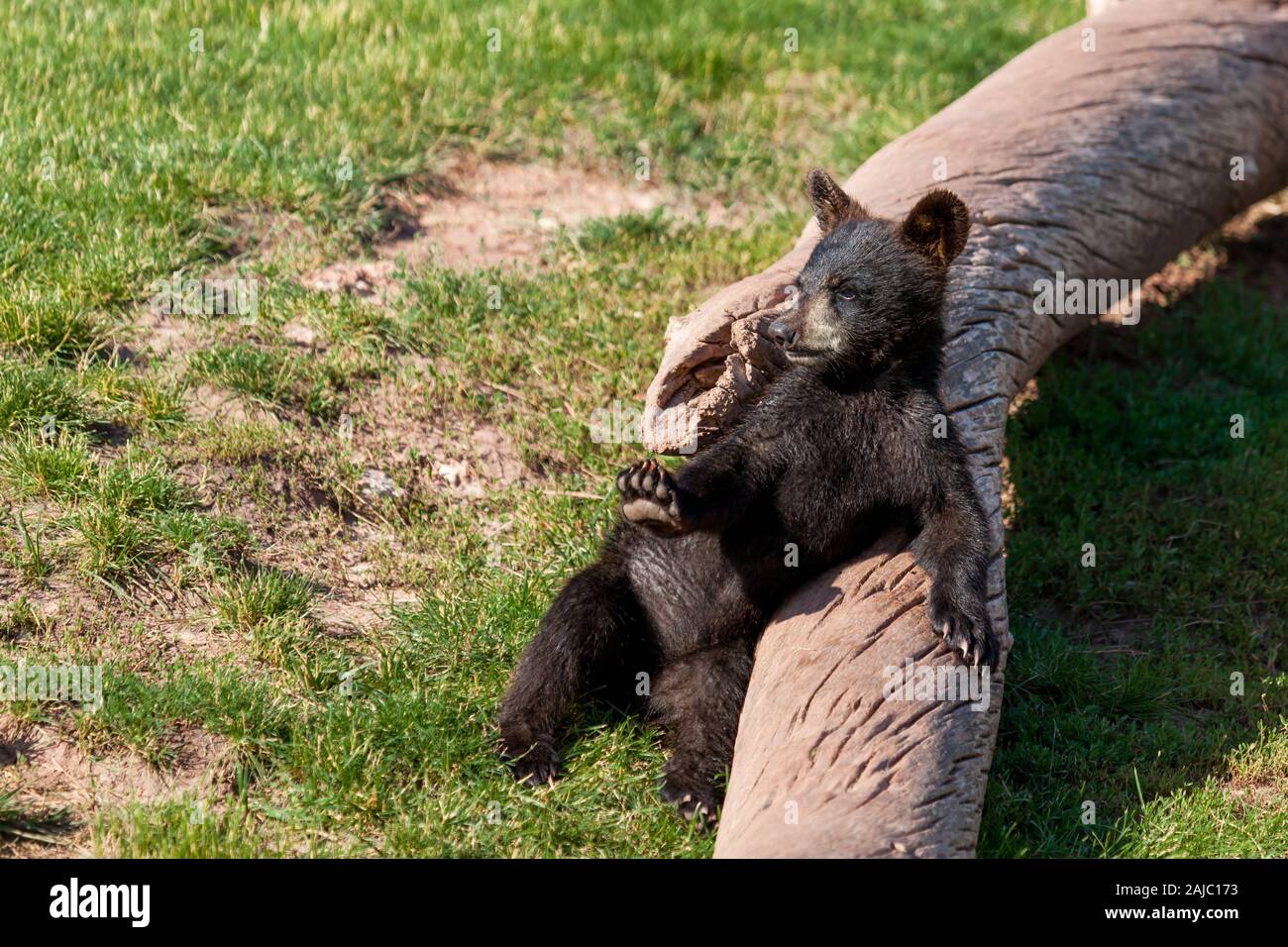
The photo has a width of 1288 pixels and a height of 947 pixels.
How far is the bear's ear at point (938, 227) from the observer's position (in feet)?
15.4

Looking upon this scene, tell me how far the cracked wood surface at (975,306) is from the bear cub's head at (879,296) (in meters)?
0.29

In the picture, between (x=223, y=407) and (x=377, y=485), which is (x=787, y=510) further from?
(x=223, y=407)

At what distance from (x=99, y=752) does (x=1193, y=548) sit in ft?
15.0

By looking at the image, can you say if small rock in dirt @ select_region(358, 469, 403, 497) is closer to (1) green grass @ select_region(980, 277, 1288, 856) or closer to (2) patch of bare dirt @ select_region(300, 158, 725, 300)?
(2) patch of bare dirt @ select_region(300, 158, 725, 300)

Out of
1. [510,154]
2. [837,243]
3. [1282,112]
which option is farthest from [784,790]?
[1282,112]

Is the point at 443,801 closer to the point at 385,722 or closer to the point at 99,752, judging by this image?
the point at 385,722

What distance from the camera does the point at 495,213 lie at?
7.08 m

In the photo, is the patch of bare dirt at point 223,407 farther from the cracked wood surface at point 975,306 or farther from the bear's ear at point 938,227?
the bear's ear at point 938,227

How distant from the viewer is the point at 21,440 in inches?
198

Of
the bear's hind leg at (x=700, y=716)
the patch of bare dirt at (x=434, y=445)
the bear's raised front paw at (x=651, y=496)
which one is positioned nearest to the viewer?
the bear's raised front paw at (x=651, y=496)

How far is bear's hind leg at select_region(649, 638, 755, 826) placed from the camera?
438 centimetres

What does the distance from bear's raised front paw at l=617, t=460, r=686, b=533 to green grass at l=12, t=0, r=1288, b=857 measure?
843mm

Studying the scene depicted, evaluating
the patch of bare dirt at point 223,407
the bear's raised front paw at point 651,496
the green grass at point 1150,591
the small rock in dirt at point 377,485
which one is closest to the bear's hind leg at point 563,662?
the bear's raised front paw at point 651,496

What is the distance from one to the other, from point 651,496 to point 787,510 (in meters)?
0.62
